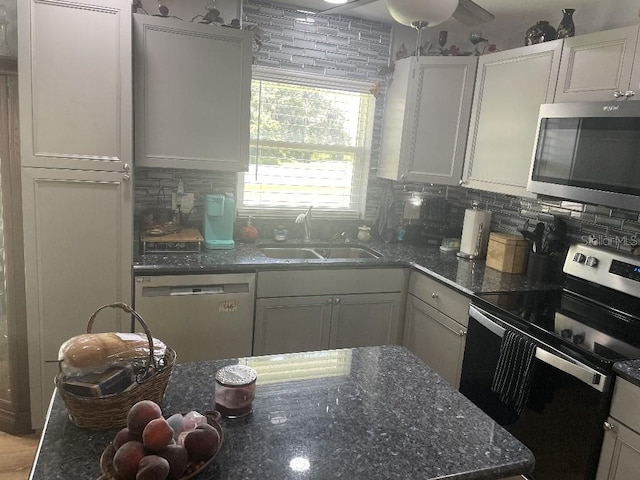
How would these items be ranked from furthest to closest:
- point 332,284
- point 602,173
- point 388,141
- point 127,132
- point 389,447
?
point 388,141, point 332,284, point 127,132, point 602,173, point 389,447

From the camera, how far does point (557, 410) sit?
6.41ft

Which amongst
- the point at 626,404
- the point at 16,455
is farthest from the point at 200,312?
the point at 626,404

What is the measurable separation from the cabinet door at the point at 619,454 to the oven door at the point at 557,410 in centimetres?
3

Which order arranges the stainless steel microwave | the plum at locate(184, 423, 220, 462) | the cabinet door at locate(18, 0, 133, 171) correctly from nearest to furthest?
the plum at locate(184, 423, 220, 462)
the stainless steel microwave
the cabinet door at locate(18, 0, 133, 171)

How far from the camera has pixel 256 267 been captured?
8.95ft

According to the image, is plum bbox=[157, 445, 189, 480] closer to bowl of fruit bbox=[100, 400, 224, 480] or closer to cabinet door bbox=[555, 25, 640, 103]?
bowl of fruit bbox=[100, 400, 224, 480]

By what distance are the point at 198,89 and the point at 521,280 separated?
6.73 feet

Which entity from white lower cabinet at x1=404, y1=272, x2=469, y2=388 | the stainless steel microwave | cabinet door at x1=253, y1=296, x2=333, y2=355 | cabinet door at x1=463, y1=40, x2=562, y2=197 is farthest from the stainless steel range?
cabinet door at x1=253, y1=296, x2=333, y2=355

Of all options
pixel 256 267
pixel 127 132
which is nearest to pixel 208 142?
pixel 127 132

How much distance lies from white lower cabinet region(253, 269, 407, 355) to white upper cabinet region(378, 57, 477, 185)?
69 cm

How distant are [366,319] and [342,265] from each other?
0.40m

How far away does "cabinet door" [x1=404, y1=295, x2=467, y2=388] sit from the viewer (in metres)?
2.63

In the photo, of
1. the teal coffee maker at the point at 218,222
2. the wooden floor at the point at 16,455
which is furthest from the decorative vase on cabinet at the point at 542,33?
the wooden floor at the point at 16,455

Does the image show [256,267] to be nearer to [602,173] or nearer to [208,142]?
[208,142]
